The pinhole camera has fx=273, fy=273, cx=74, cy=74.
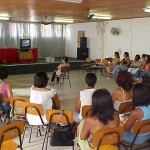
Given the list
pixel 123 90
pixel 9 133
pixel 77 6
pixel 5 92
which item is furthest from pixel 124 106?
pixel 77 6

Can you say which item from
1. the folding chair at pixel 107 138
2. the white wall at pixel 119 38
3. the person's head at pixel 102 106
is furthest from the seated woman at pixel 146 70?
the person's head at pixel 102 106

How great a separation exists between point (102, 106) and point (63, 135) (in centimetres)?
→ 138

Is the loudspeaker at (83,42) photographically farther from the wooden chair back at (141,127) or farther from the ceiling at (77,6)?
the wooden chair back at (141,127)

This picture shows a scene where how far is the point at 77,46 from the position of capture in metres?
16.4

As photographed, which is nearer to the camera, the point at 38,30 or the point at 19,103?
the point at 19,103

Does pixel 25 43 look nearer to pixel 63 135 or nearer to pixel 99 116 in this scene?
pixel 63 135

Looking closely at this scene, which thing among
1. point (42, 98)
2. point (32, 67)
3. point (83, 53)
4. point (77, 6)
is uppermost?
point (77, 6)

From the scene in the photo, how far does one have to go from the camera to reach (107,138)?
107 inches

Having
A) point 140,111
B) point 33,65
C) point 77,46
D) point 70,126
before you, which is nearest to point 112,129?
point 140,111

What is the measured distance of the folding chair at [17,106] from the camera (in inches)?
160

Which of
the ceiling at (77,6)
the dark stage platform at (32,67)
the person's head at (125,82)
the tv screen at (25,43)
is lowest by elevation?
the dark stage platform at (32,67)

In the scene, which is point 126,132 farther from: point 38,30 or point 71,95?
point 38,30

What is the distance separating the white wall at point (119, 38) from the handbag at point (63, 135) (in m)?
8.78

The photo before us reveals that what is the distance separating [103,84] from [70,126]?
6104 millimetres
